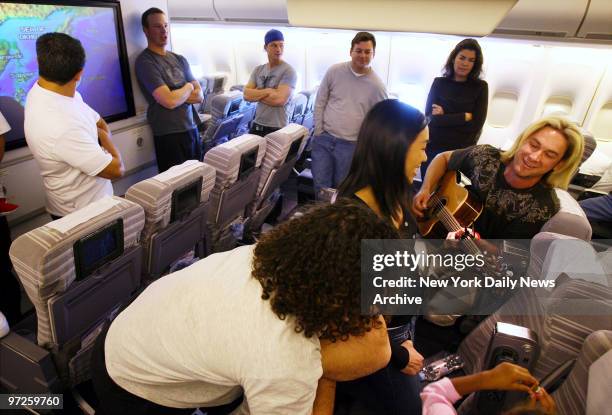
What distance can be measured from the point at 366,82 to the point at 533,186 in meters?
1.75

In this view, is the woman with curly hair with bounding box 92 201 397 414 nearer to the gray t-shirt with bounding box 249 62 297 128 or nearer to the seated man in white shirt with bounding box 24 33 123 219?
the seated man in white shirt with bounding box 24 33 123 219

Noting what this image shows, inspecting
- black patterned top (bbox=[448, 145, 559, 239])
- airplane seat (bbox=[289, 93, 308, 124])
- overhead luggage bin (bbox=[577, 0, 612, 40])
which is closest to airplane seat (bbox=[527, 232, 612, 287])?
black patterned top (bbox=[448, 145, 559, 239])

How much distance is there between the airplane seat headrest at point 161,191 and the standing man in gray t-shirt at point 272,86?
1946mm

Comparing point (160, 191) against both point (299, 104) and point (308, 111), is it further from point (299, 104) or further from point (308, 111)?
point (308, 111)

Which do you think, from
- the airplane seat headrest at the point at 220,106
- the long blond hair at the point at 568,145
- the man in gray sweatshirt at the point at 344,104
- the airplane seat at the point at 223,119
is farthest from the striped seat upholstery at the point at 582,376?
the airplane seat headrest at the point at 220,106

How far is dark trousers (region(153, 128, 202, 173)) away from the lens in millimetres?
3535

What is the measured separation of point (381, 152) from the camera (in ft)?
5.32

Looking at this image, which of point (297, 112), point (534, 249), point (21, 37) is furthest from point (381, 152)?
point (297, 112)

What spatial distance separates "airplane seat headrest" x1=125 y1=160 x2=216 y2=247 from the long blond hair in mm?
1850

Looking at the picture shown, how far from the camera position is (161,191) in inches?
69.2

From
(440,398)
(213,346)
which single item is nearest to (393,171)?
(440,398)

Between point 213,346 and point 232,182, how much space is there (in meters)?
1.60

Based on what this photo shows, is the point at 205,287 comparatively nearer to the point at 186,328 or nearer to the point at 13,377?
the point at 186,328

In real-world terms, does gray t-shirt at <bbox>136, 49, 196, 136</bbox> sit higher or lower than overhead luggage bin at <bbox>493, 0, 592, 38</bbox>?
lower
